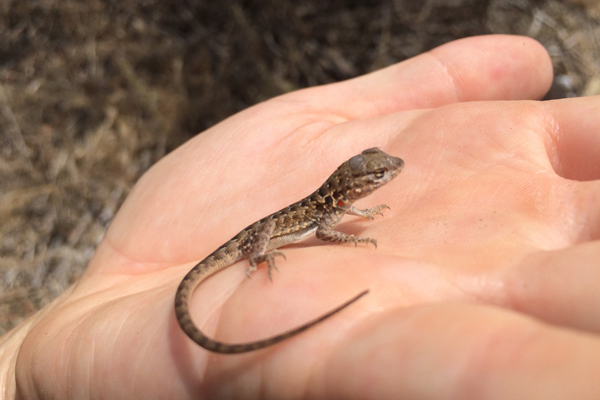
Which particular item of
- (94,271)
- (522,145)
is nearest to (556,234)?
(522,145)

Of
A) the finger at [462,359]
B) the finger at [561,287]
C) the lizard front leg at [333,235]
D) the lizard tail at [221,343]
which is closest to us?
the finger at [462,359]

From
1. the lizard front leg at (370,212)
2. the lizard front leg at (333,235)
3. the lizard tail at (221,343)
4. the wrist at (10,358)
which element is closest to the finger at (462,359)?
the lizard tail at (221,343)

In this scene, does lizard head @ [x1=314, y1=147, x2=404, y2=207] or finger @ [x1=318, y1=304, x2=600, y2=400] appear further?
lizard head @ [x1=314, y1=147, x2=404, y2=207]

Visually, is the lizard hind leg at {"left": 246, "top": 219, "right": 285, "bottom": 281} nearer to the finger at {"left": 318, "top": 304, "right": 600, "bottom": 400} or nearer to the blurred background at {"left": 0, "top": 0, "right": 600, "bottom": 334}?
the finger at {"left": 318, "top": 304, "right": 600, "bottom": 400}

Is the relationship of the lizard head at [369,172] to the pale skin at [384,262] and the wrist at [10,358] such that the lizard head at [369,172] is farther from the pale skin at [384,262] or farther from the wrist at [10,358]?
the wrist at [10,358]

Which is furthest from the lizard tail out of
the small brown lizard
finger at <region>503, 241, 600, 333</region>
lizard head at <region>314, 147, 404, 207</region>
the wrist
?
the wrist

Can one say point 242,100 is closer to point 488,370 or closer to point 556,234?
point 556,234

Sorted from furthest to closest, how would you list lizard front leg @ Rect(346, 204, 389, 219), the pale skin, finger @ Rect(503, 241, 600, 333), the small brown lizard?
lizard front leg @ Rect(346, 204, 389, 219)
the small brown lizard
finger @ Rect(503, 241, 600, 333)
the pale skin

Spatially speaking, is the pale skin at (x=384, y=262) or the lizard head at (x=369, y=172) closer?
the pale skin at (x=384, y=262)
